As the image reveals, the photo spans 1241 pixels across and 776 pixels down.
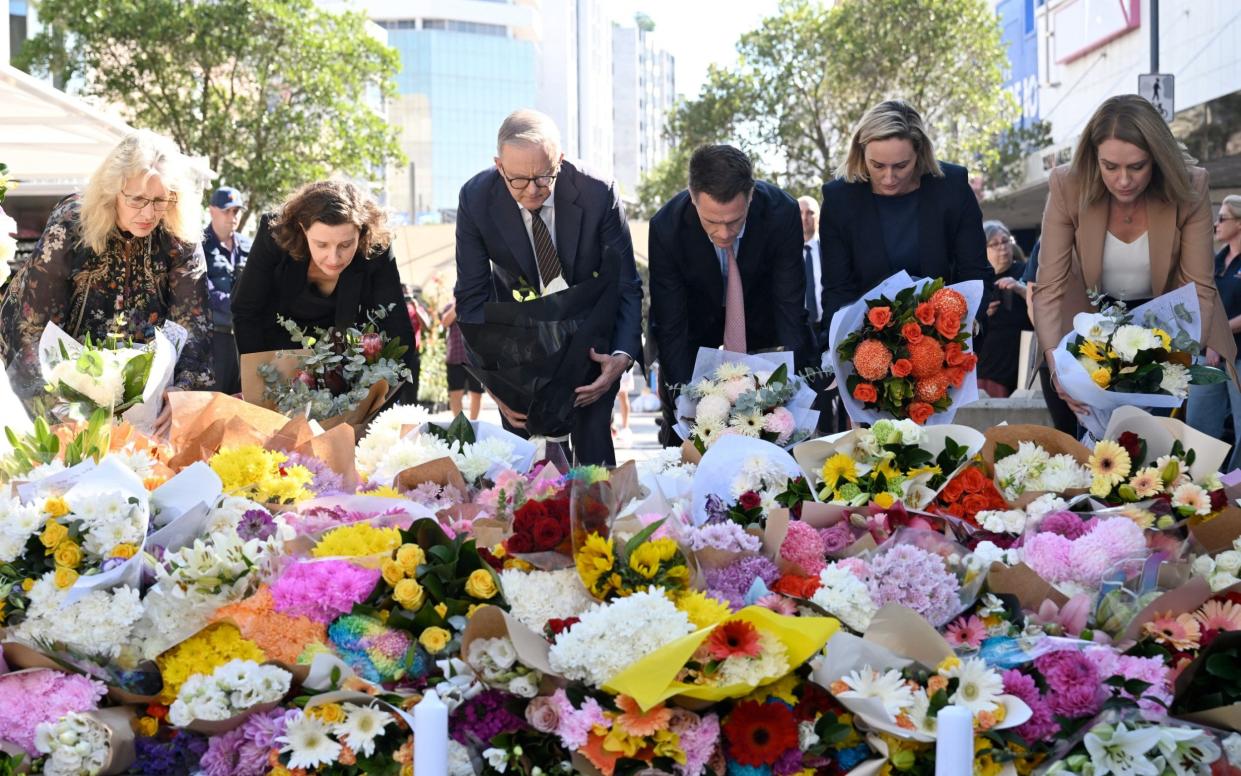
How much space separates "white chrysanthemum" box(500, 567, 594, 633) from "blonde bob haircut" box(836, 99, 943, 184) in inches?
104

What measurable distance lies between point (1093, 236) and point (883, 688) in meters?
2.77

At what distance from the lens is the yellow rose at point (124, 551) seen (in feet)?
7.98

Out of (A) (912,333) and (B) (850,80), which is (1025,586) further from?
(B) (850,80)

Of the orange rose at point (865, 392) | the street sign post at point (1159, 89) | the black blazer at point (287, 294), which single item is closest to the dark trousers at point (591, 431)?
the black blazer at point (287, 294)

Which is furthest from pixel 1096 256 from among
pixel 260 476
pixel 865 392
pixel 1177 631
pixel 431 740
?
pixel 431 740

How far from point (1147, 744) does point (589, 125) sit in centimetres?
9440

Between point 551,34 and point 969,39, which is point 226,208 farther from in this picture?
point 551,34

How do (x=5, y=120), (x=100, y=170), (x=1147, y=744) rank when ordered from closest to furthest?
1. (x=1147, y=744)
2. (x=100, y=170)
3. (x=5, y=120)

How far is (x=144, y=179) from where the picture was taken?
438cm

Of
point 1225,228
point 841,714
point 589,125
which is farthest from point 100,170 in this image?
point 589,125

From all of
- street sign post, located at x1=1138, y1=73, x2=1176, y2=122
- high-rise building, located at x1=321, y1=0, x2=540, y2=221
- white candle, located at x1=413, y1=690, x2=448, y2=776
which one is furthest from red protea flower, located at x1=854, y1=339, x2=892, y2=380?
high-rise building, located at x1=321, y1=0, x2=540, y2=221

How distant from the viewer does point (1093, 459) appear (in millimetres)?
2957

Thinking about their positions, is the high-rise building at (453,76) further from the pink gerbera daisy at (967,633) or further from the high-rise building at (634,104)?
the pink gerbera daisy at (967,633)

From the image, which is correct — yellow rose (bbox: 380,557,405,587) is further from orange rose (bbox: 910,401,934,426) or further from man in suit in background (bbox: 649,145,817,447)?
man in suit in background (bbox: 649,145,817,447)
